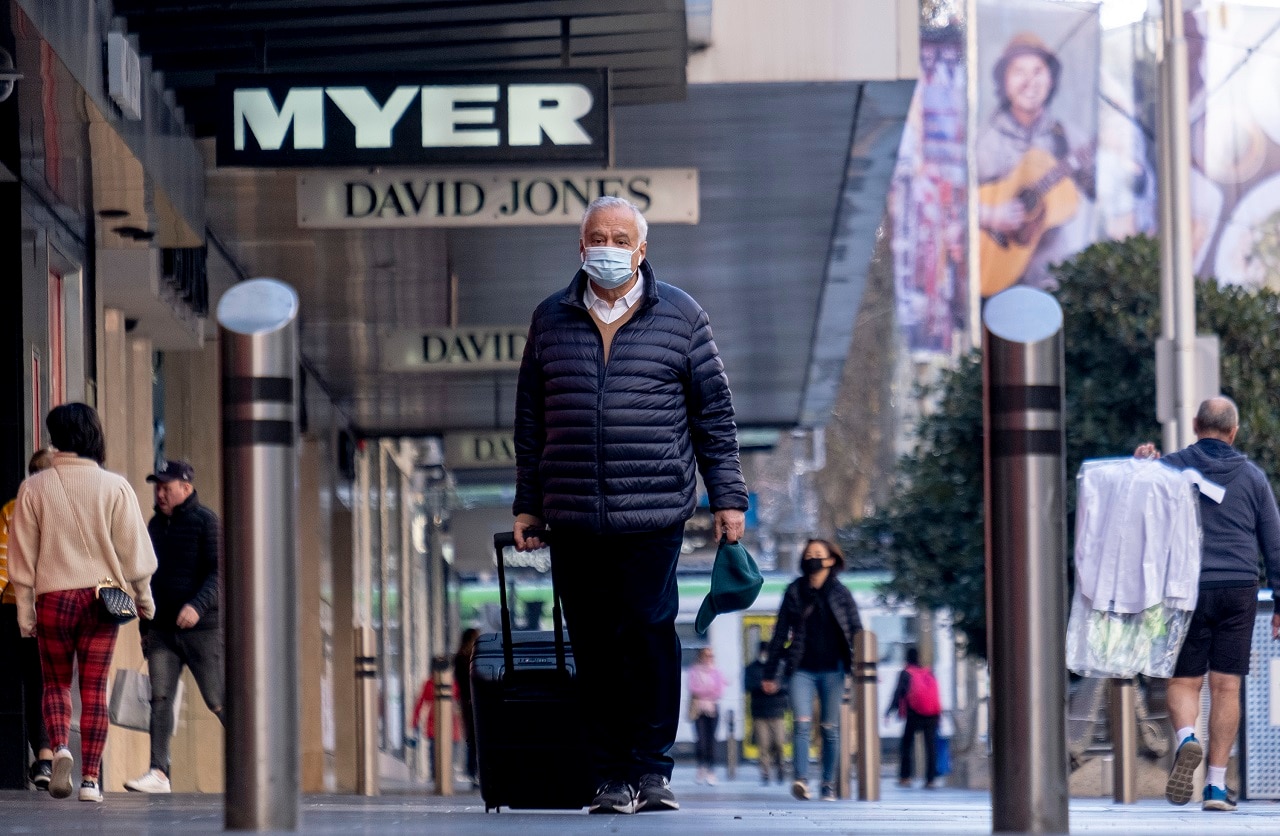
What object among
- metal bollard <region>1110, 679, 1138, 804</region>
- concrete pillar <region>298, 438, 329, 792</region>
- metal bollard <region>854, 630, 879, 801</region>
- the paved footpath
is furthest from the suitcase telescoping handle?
concrete pillar <region>298, 438, 329, 792</region>

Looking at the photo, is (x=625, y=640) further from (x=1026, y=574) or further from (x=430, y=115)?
(x=430, y=115)

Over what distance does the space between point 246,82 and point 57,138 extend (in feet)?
3.81

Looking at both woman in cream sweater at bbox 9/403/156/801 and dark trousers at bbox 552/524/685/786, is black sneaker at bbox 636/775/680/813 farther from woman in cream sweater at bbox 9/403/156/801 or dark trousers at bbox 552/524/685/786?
woman in cream sweater at bbox 9/403/156/801

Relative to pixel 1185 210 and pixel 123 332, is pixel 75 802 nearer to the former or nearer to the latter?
pixel 123 332

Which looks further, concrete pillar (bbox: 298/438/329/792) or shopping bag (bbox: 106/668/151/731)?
concrete pillar (bbox: 298/438/329/792)

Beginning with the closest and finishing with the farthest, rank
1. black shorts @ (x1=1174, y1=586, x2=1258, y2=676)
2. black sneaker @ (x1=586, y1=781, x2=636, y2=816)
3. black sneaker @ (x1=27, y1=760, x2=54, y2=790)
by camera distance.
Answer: black sneaker @ (x1=586, y1=781, x2=636, y2=816)
black shorts @ (x1=1174, y1=586, x2=1258, y2=676)
black sneaker @ (x1=27, y1=760, x2=54, y2=790)

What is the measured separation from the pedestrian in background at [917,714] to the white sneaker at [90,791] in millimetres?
17509

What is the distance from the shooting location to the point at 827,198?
15.1 meters

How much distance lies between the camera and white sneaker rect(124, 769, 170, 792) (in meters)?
10.8

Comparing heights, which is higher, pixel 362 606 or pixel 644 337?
pixel 644 337

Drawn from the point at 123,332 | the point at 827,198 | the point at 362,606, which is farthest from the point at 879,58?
the point at 362,606

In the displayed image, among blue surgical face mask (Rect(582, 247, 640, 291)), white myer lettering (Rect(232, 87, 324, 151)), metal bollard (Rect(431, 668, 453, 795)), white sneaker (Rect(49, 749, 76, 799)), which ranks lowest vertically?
metal bollard (Rect(431, 668, 453, 795))

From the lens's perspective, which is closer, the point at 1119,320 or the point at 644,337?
the point at 644,337

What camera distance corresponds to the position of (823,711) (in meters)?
14.3
